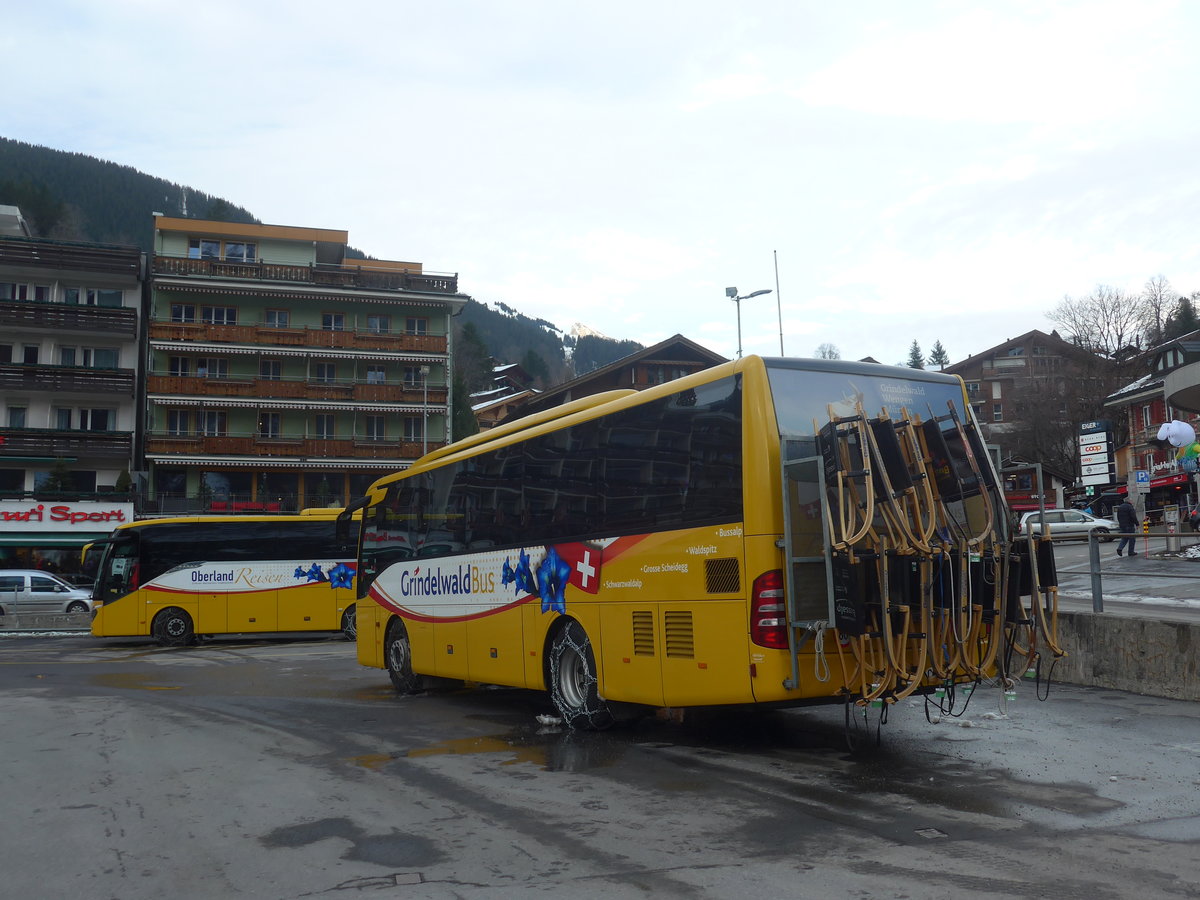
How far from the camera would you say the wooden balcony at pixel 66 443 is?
53.5 metres

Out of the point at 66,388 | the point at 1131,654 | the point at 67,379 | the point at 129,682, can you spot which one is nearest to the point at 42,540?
the point at 66,388

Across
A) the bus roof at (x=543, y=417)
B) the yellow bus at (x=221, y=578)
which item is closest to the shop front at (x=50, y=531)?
the yellow bus at (x=221, y=578)

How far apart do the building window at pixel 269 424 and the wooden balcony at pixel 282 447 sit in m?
0.82

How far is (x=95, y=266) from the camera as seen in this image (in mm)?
57000

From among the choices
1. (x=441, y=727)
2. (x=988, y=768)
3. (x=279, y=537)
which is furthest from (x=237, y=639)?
(x=988, y=768)

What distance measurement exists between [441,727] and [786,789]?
4911 mm

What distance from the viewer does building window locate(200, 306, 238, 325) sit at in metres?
60.2

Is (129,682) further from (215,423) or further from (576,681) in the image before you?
(215,423)

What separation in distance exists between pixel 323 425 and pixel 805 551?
5507 cm

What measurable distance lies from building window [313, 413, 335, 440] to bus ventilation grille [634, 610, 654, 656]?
53.0 meters

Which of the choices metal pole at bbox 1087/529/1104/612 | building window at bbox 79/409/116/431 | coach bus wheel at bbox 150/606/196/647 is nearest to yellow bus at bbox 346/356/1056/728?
metal pole at bbox 1087/529/1104/612

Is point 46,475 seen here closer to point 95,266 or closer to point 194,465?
point 194,465

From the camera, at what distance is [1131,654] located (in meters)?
12.2

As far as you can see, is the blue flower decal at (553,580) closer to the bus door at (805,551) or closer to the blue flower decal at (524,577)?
the blue flower decal at (524,577)
